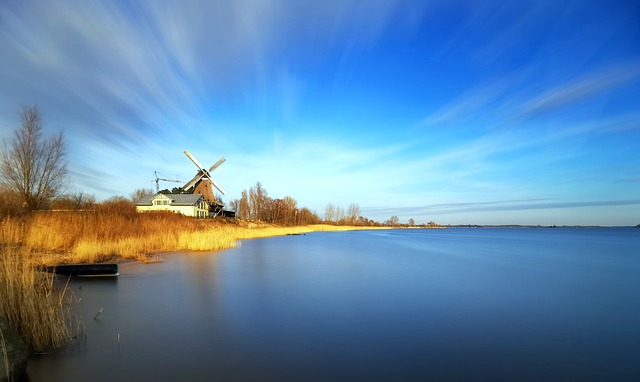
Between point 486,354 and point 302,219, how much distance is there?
80571 mm

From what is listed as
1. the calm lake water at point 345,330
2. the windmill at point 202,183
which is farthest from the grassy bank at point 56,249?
the windmill at point 202,183

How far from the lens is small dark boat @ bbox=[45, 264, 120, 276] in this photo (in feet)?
32.5

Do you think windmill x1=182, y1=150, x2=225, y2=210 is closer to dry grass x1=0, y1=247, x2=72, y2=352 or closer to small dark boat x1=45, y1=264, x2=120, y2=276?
small dark boat x1=45, y1=264, x2=120, y2=276

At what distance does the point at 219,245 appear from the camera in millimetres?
20766

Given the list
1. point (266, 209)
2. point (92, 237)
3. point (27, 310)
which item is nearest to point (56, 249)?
point (92, 237)

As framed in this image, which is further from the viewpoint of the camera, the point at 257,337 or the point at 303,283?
the point at 303,283

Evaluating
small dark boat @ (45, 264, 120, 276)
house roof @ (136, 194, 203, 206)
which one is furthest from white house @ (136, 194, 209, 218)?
small dark boat @ (45, 264, 120, 276)

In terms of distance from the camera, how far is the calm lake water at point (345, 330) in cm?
421

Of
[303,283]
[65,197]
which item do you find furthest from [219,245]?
[65,197]

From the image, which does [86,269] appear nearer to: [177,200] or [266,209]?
[177,200]

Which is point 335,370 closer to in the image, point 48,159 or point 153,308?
point 153,308

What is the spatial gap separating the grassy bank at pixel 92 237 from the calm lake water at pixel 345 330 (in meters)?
2.64

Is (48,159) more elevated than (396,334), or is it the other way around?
(48,159)

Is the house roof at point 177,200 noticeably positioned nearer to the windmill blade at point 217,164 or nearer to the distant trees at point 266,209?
the windmill blade at point 217,164
